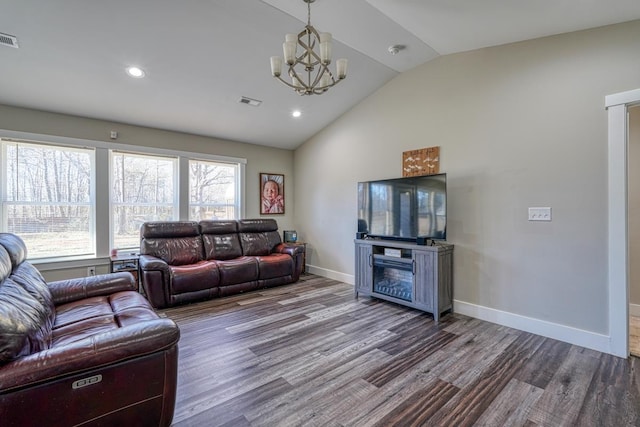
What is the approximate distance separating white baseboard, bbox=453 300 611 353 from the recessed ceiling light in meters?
4.50

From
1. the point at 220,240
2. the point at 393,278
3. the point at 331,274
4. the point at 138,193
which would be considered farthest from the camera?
the point at 331,274

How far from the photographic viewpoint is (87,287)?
8.85ft

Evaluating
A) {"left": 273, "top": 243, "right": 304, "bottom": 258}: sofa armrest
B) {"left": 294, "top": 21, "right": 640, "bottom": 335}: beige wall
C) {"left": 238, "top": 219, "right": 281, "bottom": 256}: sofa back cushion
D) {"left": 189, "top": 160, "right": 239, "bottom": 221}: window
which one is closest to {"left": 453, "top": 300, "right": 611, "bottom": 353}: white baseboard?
{"left": 294, "top": 21, "right": 640, "bottom": 335}: beige wall

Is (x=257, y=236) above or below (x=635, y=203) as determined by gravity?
below

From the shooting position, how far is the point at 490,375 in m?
2.23

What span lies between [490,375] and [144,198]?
494 cm

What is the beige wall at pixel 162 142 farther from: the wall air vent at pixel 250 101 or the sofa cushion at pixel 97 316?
the sofa cushion at pixel 97 316

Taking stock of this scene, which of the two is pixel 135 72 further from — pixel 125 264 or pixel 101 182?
pixel 125 264

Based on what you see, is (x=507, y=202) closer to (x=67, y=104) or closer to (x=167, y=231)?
(x=167, y=231)

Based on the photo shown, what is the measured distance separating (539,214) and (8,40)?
5.26 meters

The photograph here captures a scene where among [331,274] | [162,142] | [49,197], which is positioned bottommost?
[331,274]

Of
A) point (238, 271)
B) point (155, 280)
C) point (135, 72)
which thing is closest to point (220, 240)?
point (238, 271)

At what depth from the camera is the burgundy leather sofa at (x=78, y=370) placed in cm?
125

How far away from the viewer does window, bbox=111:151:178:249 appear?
4422mm
